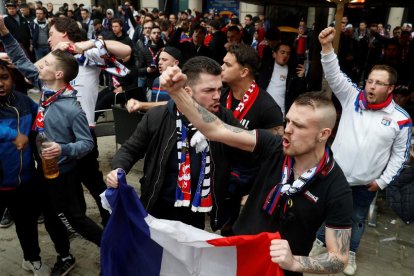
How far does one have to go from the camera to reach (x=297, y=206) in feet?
6.79

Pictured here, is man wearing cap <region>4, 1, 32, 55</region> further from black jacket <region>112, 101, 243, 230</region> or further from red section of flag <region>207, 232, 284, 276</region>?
red section of flag <region>207, 232, 284, 276</region>

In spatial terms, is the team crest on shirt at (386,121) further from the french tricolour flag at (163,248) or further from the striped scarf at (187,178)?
the french tricolour flag at (163,248)

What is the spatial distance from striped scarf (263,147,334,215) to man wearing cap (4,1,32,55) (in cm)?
939

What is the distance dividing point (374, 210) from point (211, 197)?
2794mm

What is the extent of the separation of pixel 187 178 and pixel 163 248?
53cm

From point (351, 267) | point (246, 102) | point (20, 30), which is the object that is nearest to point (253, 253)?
point (246, 102)

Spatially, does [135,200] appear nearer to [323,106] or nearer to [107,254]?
[107,254]

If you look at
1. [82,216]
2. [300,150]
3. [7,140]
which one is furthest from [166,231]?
[7,140]

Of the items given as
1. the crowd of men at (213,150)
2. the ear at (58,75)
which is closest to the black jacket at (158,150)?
the crowd of men at (213,150)

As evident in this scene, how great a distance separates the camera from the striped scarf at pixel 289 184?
2025 millimetres

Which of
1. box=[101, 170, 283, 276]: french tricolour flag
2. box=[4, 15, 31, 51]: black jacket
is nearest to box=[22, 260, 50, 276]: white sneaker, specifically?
box=[101, 170, 283, 276]: french tricolour flag

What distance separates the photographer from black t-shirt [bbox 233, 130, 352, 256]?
1.99 meters

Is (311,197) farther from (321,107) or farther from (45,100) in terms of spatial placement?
(45,100)

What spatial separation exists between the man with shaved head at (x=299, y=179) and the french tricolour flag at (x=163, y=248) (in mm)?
193
